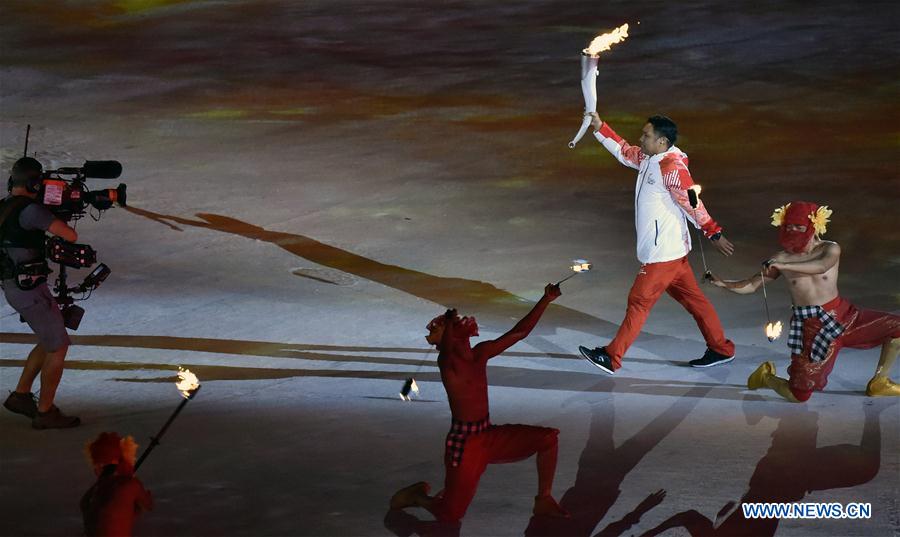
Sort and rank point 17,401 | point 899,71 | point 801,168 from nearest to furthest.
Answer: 1. point 17,401
2. point 801,168
3. point 899,71

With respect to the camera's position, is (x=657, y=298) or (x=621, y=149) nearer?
(x=657, y=298)

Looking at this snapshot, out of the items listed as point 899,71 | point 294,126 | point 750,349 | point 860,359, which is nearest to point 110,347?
point 750,349

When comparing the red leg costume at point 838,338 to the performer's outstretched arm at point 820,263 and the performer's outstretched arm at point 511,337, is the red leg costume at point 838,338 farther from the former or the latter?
the performer's outstretched arm at point 511,337

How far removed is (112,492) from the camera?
611cm

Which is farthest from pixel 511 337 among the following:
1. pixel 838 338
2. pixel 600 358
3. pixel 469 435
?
pixel 838 338

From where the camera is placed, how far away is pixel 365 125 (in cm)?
1759

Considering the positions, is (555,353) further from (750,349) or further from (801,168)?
(801,168)

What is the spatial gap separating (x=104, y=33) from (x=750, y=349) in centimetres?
1540

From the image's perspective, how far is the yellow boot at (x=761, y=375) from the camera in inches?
361

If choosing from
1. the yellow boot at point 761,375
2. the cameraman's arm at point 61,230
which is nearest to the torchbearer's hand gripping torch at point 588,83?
the yellow boot at point 761,375

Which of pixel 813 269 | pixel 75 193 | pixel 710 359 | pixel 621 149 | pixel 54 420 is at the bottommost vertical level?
pixel 710 359

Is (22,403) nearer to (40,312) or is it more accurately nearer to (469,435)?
(40,312)

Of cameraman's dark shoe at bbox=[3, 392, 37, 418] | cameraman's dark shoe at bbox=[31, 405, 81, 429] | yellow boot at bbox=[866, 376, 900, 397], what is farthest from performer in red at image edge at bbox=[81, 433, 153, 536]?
yellow boot at bbox=[866, 376, 900, 397]

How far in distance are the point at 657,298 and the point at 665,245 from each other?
1.25 ft
